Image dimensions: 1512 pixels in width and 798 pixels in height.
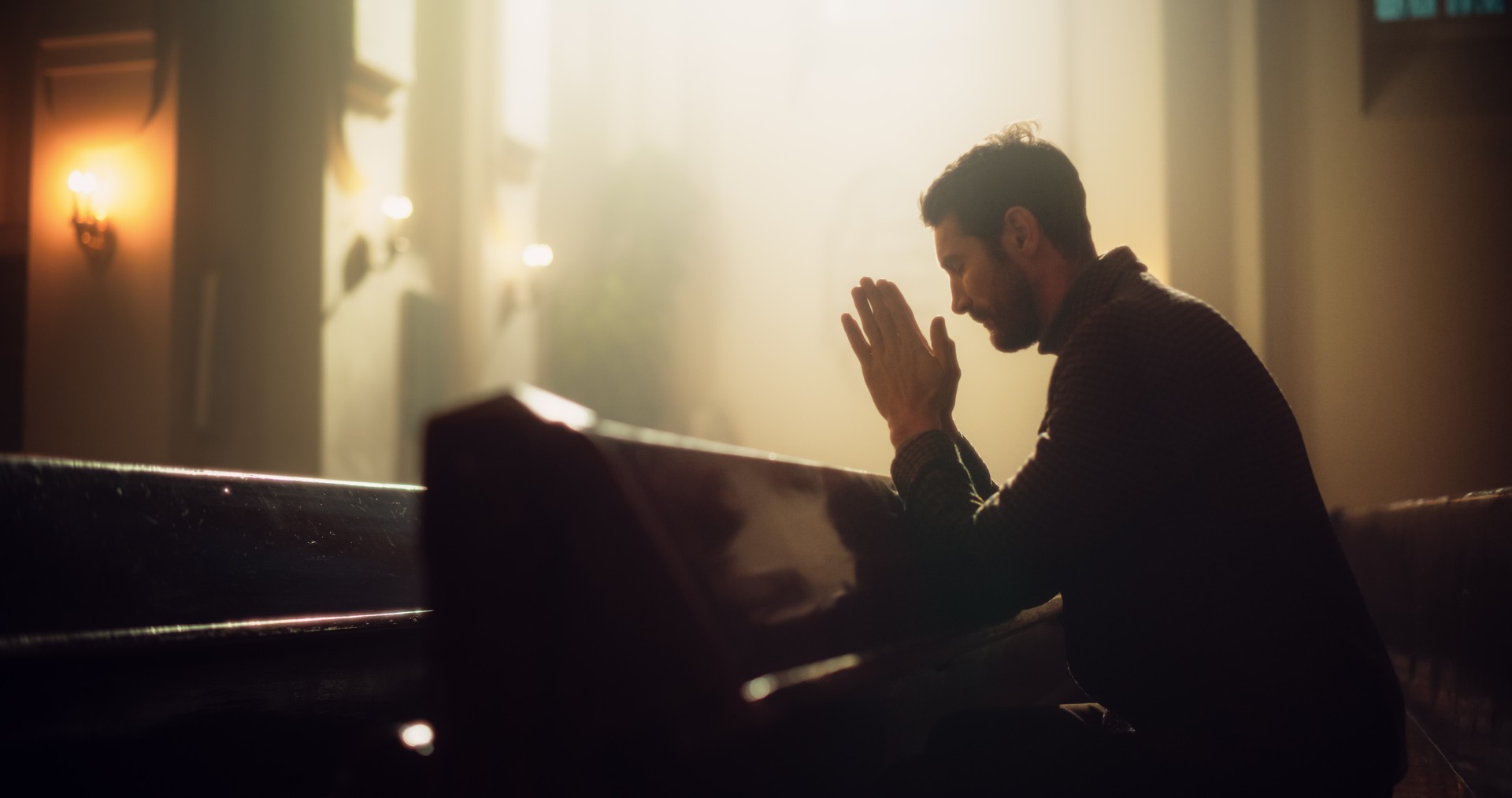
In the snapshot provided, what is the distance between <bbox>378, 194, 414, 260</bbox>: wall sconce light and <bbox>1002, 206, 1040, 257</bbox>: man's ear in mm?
5204

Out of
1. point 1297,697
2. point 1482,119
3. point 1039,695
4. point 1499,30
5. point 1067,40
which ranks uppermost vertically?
point 1067,40

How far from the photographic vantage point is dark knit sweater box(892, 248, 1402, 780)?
3.51ft

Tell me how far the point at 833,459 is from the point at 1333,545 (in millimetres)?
6096

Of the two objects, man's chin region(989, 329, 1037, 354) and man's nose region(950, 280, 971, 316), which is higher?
man's nose region(950, 280, 971, 316)

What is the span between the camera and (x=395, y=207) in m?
6.04

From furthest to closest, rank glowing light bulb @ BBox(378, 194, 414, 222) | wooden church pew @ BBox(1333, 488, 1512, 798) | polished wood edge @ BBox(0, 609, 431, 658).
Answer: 1. glowing light bulb @ BBox(378, 194, 414, 222)
2. wooden church pew @ BBox(1333, 488, 1512, 798)
3. polished wood edge @ BBox(0, 609, 431, 658)

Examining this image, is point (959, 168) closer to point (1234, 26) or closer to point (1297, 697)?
point (1297, 697)

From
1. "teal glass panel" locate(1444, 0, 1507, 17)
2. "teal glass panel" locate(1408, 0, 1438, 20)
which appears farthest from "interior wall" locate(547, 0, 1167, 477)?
"teal glass panel" locate(1444, 0, 1507, 17)

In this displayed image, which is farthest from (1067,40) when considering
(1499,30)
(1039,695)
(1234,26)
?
(1039,695)

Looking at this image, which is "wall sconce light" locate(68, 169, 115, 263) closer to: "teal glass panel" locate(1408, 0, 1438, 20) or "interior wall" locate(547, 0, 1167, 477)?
"interior wall" locate(547, 0, 1167, 477)

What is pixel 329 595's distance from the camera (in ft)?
4.81

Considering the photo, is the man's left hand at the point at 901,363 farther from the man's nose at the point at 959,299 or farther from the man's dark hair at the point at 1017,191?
the man's dark hair at the point at 1017,191

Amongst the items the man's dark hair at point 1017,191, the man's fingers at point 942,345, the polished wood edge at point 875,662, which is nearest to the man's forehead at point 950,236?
the man's dark hair at point 1017,191

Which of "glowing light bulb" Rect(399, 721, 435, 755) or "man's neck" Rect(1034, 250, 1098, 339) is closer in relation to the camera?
"glowing light bulb" Rect(399, 721, 435, 755)
